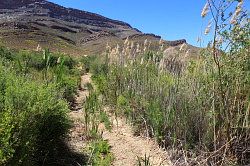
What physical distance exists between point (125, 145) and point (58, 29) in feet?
317

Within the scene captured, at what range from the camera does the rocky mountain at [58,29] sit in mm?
69750

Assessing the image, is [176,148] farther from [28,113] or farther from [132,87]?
[132,87]

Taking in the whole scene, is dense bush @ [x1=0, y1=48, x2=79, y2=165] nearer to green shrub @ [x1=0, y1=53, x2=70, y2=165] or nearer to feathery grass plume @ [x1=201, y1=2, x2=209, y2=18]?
green shrub @ [x1=0, y1=53, x2=70, y2=165]

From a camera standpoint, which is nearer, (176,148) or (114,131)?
(176,148)

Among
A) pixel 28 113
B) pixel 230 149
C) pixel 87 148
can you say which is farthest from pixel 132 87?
pixel 28 113

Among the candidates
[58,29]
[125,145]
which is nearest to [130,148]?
[125,145]

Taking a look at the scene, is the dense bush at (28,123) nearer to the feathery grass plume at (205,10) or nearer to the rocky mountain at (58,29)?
the feathery grass plume at (205,10)

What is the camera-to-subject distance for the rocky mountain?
69.8 meters

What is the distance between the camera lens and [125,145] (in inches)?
285

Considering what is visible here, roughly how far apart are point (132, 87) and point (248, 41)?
3887 millimetres

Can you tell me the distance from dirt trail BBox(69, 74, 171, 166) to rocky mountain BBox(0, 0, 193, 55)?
46.2 m

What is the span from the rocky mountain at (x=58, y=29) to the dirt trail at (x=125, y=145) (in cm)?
4620

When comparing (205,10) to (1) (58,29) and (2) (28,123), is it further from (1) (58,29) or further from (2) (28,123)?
(1) (58,29)

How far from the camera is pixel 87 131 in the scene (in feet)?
25.1
